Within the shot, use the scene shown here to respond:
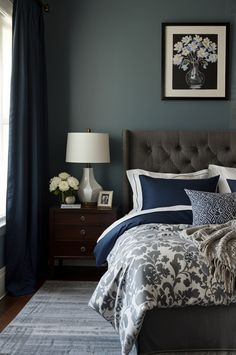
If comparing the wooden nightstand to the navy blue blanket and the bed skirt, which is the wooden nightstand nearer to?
the navy blue blanket

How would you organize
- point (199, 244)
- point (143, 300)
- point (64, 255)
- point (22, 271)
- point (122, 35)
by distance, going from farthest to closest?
point (122, 35) → point (64, 255) → point (22, 271) → point (199, 244) → point (143, 300)

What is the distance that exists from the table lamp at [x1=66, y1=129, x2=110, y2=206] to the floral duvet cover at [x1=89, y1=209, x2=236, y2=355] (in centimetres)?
169

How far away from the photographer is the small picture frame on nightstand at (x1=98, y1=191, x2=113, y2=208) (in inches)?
178

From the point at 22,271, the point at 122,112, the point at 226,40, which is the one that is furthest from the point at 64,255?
the point at 226,40

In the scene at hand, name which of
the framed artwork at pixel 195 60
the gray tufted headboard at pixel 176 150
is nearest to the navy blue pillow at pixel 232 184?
the gray tufted headboard at pixel 176 150

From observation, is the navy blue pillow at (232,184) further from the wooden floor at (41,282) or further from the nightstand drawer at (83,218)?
the wooden floor at (41,282)

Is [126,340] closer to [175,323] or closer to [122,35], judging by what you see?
[175,323]

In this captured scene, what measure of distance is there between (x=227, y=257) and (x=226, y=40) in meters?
2.82

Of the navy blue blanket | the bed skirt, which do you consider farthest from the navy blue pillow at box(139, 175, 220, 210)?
the bed skirt

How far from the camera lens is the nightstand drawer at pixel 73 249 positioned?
4379 mm

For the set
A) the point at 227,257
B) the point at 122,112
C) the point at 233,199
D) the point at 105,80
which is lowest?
the point at 227,257

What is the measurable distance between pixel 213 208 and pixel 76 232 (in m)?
1.47

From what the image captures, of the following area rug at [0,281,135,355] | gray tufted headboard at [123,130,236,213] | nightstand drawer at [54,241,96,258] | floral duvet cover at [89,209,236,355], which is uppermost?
gray tufted headboard at [123,130,236,213]

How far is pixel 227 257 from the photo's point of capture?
2.56 meters
